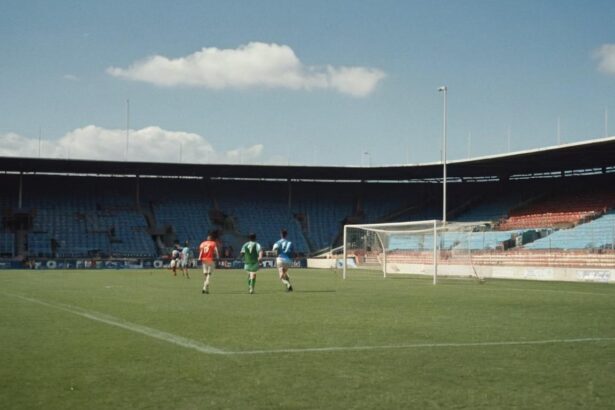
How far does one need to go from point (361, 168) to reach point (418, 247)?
30233 mm

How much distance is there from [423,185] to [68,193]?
111 ft

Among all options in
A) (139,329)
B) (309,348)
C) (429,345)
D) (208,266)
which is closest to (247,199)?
(208,266)

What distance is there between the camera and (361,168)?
70.8 meters

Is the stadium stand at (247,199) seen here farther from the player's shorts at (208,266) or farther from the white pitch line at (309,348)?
the white pitch line at (309,348)

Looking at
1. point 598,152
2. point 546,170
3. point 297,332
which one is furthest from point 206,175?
point 297,332

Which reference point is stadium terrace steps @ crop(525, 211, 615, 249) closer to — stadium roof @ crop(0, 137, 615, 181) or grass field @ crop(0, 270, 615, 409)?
stadium roof @ crop(0, 137, 615, 181)

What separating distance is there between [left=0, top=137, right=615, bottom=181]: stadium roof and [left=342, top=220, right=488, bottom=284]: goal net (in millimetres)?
15565

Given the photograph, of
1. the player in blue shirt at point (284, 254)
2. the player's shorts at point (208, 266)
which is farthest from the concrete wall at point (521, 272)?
the player's shorts at point (208, 266)

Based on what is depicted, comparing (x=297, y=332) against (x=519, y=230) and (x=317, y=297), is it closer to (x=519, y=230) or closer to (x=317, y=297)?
(x=317, y=297)

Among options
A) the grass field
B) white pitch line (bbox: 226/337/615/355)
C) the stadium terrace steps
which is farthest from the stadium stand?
white pitch line (bbox: 226/337/615/355)

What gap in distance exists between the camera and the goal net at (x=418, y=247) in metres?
38.6

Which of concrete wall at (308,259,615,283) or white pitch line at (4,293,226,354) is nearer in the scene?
white pitch line at (4,293,226,354)

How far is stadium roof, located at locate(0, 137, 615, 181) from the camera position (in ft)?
191

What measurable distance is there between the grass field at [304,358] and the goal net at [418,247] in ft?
67.3
